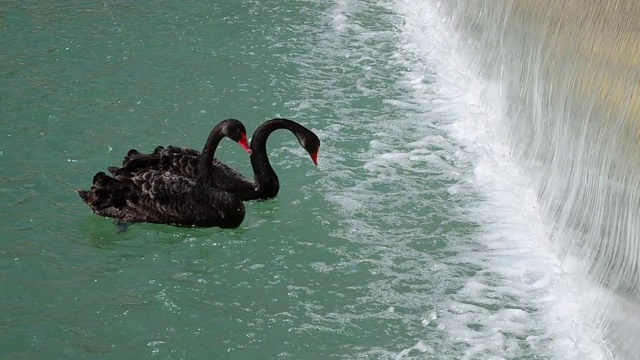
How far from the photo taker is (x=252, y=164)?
7109 mm

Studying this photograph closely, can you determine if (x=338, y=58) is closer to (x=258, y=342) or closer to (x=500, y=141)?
(x=500, y=141)

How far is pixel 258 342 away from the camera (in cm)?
550

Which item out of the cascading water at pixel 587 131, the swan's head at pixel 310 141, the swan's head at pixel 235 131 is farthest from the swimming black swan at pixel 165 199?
the cascading water at pixel 587 131

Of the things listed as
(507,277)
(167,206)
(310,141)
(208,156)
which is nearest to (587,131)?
(507,277)

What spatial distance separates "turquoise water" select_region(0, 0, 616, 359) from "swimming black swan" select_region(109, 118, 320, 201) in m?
0.14

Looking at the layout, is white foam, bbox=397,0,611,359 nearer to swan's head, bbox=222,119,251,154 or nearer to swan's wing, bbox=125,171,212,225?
swan's head, bbox=222,119,251,154

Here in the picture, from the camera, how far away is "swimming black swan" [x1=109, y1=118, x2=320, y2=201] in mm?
7004

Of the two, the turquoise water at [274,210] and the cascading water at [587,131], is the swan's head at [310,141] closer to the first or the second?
the turquoise water at [274,210]

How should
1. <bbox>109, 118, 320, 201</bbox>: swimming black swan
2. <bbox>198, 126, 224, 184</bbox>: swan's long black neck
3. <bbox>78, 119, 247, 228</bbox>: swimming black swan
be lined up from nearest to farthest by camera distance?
1. <bbox>78, 119, 247, 228</bbox>: swimming black swan
2. <bbox>198, 126, 224, 184</bbox>: swan's long black neck
3. <bbox>109, 118, 320, 201</bbox>: swimming black swan

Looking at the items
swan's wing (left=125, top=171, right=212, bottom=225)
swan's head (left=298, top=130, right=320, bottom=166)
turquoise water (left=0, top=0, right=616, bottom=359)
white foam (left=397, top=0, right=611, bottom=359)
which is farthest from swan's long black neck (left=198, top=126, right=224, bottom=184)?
white foam (left=397, top=0, right=611, bottom=359)

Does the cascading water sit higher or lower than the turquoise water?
higher

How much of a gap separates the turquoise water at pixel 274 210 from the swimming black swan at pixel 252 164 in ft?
0.45

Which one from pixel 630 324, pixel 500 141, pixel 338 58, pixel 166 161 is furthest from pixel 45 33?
pixel 630 324

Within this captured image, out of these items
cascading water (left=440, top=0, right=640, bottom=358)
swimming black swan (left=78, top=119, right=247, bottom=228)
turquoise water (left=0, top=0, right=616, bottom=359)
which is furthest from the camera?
swimming black swan (left=78, top=119, right=247, bottom=228)
